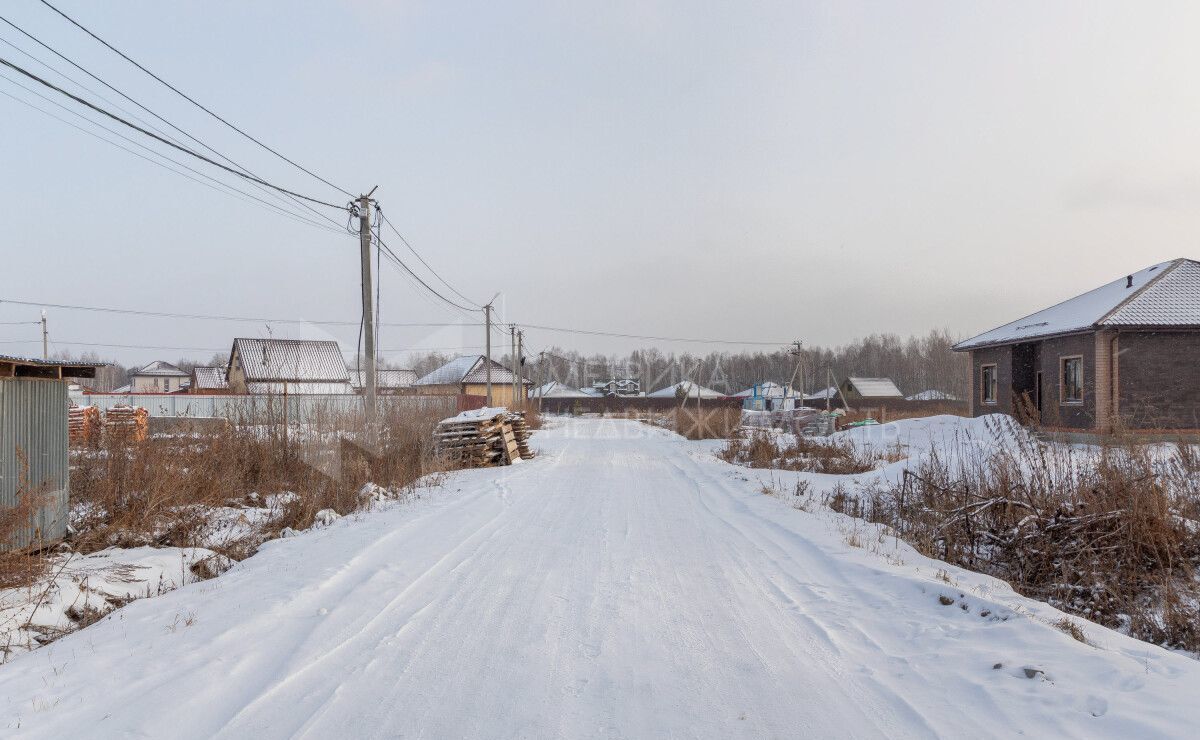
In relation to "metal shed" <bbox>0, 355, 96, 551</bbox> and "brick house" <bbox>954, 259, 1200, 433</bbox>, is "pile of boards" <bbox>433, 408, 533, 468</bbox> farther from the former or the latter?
"brick house" <bbox>954, 259, 1200, 433</bbox>

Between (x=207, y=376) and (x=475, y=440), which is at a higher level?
(x=207, y=376)

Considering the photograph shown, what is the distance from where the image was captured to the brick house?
732 inches

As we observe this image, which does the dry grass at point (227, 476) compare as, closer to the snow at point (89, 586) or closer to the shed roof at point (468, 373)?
the snow at point (89, 586)

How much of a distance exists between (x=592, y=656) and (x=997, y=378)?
2546 cm

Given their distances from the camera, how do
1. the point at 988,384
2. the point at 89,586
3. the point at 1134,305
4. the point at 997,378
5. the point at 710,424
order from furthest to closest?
1. the point at 710,424
2. the point at 988,384
3. the point at 997,378
4. the point at 1134,305
5. the point at 89,586

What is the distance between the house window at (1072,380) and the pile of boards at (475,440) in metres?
17.4

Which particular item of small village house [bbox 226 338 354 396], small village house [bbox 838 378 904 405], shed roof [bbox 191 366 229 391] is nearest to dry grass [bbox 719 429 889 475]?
small village house [bbox 226 338 354 396]

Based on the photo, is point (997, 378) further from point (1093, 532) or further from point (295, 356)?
point (295, 356)

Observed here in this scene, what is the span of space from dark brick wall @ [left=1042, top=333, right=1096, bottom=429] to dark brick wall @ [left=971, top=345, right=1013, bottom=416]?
4.22 ft

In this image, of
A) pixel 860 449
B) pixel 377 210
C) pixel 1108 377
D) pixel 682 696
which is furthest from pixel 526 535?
pixel 1108 377

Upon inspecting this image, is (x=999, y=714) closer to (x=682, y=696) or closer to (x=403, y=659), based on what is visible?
(x=682, y=696)

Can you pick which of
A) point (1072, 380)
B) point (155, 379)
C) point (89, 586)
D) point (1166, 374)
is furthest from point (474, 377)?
point (155, 379)

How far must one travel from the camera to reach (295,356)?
4622 cm

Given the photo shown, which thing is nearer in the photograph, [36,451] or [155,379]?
[36,451]
